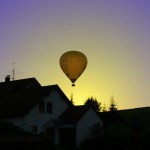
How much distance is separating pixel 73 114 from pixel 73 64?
14.4 metres

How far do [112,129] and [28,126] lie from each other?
1725 centimetres

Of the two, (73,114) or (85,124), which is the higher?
(73,114)

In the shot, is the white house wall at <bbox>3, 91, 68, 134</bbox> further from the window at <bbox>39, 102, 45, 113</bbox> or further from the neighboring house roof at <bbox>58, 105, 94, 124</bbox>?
the neighboring house roof at <bbox>58, 105, 94, 124</bbox>

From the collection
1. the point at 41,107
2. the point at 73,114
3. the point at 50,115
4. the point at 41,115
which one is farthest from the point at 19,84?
the point at 73,114

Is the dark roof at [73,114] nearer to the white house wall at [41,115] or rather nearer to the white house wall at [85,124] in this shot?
the white house wall at [85,124]

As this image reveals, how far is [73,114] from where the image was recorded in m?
38.8

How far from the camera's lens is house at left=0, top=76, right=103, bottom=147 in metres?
36.5

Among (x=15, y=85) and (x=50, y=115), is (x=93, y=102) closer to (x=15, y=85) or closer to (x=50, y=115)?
(x=15, y=85)

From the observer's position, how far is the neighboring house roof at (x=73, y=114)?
3756cm

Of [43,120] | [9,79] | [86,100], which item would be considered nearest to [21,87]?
[9,79]

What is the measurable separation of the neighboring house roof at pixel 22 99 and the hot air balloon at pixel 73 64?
1129 cm

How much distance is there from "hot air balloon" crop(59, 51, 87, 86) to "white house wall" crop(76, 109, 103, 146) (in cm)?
1245

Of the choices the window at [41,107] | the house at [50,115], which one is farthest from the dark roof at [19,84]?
the window at [41,107]

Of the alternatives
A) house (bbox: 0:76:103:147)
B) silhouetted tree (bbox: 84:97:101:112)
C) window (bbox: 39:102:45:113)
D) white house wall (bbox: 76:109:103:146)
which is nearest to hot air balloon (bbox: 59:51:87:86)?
house (bbox: 0:76:103:147)
